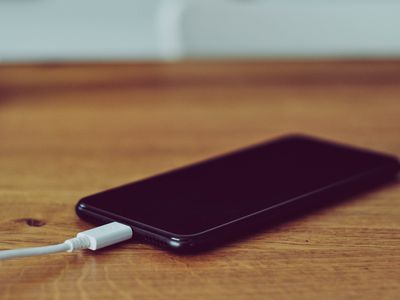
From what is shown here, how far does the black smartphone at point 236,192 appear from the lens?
17.6 inches

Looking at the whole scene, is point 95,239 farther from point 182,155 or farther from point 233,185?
point 182,155

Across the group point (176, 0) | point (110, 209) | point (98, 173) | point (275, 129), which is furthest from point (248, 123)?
point (176, 0)

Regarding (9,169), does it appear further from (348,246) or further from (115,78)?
(115,78)

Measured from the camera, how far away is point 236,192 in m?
0.50

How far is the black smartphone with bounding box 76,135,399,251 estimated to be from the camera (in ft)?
1.47

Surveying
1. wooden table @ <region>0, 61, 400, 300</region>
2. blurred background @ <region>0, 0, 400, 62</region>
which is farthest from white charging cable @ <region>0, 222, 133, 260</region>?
blurred background @ <region>0, 0, 400, 62</region>

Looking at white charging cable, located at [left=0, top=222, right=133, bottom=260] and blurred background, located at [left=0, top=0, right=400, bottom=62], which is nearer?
white charging cable, located at [left=0, top=222, right=133, bottom=260]

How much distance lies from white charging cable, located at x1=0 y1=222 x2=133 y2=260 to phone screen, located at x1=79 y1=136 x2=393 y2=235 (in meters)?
0.01

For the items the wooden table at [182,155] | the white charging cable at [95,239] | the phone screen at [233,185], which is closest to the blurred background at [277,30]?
the wooden table at [182,155]

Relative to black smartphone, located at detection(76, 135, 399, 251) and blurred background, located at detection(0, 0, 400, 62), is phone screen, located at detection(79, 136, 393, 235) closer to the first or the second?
black smartphone, located at detection(76, 135, 399, 251)

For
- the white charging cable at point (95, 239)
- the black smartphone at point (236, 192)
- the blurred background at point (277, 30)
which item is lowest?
the white charging cable at point (95, 239)

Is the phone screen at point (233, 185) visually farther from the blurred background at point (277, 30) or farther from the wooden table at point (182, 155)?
the blurred background at point (277, 30)

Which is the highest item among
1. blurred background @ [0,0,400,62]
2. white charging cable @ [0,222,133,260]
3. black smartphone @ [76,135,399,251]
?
blurred background @ [0,0,400,62]

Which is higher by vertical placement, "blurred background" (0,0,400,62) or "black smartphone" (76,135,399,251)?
"blurred background" (0,0,400,62)
